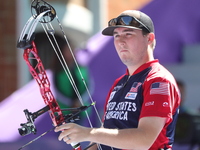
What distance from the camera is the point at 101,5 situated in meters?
10.2

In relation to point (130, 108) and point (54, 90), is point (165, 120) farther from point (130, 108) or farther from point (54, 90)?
point (54, 90)

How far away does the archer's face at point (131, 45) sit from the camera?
2.81m

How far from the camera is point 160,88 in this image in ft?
8.68

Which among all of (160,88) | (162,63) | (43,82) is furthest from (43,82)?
(162,63)

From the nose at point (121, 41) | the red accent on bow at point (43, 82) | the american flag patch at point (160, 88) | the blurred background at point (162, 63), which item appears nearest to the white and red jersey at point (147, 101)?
the american flag patch at point (160, 88)

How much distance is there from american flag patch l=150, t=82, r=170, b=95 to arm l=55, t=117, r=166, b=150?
5.7 inches

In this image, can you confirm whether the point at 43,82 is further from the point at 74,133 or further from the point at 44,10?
the point at 74,133

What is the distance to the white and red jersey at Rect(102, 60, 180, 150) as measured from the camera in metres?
2.63

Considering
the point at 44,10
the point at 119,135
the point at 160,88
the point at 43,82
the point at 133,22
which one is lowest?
the point at 119,135

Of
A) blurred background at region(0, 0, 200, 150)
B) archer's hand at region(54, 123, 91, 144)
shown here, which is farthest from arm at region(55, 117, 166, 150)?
blurred background at region(0, 0, 200, 150)

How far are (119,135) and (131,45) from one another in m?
0.49

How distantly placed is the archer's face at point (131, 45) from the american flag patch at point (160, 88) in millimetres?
228

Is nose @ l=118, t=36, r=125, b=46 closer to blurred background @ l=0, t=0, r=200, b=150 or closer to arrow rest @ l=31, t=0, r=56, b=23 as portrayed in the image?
arrow rest @ l=31, t=0, r=56, b=23

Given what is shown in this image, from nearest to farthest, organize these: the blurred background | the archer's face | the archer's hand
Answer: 1. the archer's hand
2. the archer's face
3. the blurred background
